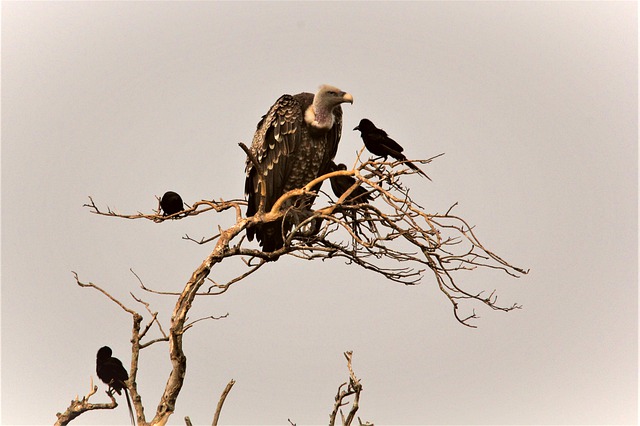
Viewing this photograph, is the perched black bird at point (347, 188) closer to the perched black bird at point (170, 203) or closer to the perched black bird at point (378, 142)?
the perched black bird at point (378, 142)

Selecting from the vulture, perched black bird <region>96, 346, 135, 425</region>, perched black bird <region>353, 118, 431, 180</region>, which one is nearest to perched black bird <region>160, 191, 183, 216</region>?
the vulture

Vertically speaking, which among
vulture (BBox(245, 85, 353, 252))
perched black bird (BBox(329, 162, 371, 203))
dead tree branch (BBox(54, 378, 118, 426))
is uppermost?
vulture (BBox(245, 85, 353, 252))

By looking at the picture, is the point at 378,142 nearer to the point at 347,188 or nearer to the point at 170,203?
the point at 347,188

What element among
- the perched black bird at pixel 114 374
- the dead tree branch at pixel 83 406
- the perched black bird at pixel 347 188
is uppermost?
the perched black bird at pixel 347 188

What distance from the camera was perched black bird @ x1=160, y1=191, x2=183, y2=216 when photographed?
22.0 feet

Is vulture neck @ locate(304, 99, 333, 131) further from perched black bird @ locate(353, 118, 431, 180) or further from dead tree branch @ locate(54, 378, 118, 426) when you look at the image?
dead tree branch @ locate(54, 378, 118, 426)

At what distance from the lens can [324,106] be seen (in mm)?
7277

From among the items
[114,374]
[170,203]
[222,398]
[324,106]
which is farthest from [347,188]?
[114,374]

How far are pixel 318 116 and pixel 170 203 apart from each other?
5.39 ft

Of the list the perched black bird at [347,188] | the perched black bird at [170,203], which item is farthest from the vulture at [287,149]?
the perched black bird at [170,203]

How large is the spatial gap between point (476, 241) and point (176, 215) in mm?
2588

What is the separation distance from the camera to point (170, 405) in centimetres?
612

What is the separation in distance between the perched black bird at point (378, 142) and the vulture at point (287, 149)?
0.61 metres

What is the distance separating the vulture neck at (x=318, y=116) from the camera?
7.30m
